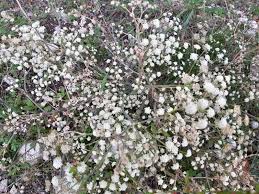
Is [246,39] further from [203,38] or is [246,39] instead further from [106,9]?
[106,9]

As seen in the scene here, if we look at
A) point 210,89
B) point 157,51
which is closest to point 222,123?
point 210,89

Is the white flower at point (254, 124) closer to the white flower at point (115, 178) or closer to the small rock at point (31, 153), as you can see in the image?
the white flower at point (115, 178)

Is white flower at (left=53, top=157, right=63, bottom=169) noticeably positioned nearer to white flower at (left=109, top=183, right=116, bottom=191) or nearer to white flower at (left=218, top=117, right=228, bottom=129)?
white flower at (left=109, top=183, right=116, bottom=191)

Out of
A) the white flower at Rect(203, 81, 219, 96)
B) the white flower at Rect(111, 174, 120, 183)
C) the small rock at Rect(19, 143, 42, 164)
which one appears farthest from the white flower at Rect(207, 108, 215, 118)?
the small rock at Rect(19, 143, 42, 164)

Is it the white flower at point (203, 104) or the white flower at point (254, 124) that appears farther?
the white flower at point (254, 124)

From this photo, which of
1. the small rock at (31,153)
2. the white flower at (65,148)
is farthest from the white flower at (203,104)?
the small rock at (31,153)

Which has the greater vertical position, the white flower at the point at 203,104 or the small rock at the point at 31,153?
the white flower at the point at 203,104

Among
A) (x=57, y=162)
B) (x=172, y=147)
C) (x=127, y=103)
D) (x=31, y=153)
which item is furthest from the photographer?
(x=31, y=153)

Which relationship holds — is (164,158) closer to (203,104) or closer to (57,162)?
(203,104)
